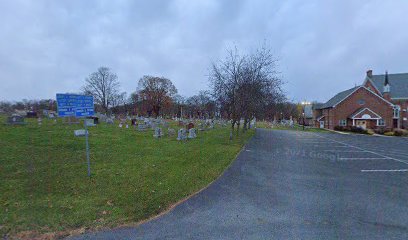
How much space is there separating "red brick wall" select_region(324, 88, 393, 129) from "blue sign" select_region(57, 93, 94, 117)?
46849 millimetres

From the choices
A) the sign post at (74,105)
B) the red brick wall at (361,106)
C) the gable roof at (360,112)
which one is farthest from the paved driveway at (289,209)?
the red brick wall at (361,106)

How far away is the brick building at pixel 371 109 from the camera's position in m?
41.5

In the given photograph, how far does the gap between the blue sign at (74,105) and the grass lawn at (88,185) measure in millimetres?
1988

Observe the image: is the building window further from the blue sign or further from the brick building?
the blue sign

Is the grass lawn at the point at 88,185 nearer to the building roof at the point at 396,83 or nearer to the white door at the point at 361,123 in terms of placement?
the white door at the point at 361,123

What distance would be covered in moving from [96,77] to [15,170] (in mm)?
68895

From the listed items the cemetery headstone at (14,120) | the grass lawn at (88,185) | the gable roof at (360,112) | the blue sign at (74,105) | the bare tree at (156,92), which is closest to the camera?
the grass lawn at (88,185)

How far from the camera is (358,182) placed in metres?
7.38

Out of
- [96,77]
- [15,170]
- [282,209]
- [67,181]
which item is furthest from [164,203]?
[96,77]

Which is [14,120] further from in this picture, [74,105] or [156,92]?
[156,92]

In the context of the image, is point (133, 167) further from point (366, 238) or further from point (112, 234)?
point (366, 238)

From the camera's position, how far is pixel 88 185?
6316 mm

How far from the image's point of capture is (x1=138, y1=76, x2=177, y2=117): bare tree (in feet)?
255

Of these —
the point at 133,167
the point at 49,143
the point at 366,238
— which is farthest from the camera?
the point at 49,143
